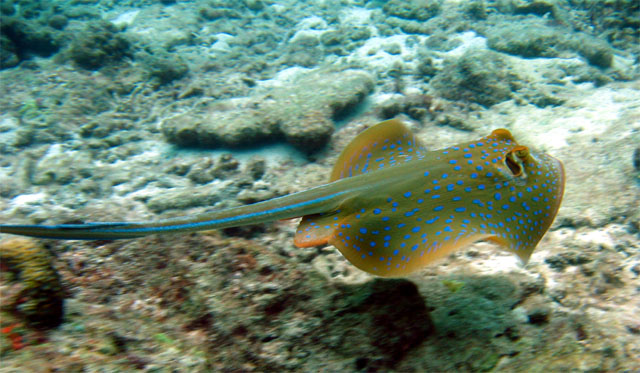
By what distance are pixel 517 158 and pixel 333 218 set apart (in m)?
1.90

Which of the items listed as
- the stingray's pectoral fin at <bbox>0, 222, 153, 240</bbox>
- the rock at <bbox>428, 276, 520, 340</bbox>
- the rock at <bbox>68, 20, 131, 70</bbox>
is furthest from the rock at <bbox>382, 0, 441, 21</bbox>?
the stingray's pectoral fin at <bbox>0, 222, 153, 240</bbox>

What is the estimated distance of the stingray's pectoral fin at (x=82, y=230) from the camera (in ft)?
7.06

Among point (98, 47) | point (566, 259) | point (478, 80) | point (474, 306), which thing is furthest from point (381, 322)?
point (98, 47)

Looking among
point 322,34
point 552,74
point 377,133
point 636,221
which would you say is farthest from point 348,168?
point 322,34

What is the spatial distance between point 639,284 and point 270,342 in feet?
12.0

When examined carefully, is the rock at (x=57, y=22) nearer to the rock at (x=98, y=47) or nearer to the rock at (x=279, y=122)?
the rock at (x=98, y=47)

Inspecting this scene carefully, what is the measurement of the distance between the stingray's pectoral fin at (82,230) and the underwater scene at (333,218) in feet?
0.05

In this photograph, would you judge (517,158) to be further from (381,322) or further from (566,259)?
(381,322)

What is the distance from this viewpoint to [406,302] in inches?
113

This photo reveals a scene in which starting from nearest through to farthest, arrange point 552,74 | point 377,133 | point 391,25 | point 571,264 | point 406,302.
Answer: point 406,302, point 571,264, point 377,133, point 552,74, point 391,25

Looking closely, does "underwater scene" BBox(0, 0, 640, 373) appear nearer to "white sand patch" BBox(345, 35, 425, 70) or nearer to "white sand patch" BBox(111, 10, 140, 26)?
"white sand patch" BBox(345, 35, 425, 70)

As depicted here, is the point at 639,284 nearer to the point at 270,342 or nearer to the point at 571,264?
the point at 571,264

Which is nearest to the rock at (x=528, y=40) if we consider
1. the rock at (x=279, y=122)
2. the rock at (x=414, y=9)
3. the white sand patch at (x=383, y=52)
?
the white sand patch at (x=383, y=52)

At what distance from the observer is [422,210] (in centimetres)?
292
